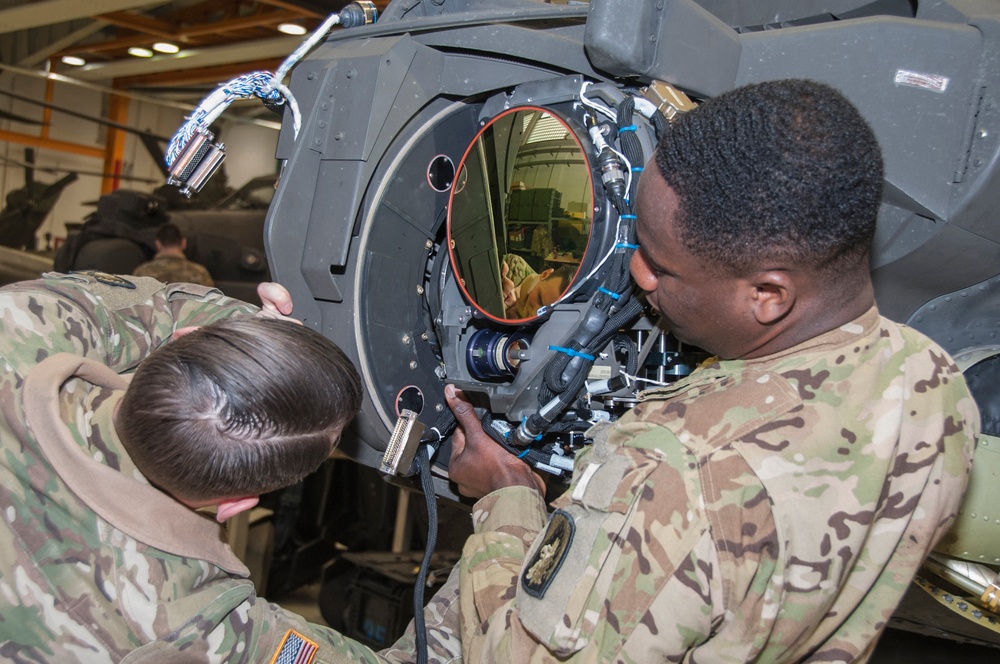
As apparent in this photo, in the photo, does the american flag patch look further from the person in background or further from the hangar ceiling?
the hangar ceiling

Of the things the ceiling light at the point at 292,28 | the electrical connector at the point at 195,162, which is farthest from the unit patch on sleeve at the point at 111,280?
the ceiling light at the point at 292,28

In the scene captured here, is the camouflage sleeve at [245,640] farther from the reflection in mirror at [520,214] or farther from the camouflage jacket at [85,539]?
the reflection in mirror at [520,214]

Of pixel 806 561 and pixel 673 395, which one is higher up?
pixel 673 395

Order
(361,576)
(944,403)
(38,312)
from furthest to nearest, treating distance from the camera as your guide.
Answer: (361,576), (38,312), (944,403)

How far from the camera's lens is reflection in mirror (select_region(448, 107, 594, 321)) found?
1717 millimetres

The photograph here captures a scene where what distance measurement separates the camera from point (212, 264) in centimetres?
590

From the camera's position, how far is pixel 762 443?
4.07ft

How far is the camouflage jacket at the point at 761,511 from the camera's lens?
1.22m

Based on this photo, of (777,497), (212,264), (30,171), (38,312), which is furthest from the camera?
(30,171)

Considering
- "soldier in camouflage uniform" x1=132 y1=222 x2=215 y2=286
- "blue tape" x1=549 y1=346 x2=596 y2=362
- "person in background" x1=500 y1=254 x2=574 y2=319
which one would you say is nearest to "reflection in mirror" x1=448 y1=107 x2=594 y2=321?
"person in background" x1=500 y1=254 x2=574 y2=319

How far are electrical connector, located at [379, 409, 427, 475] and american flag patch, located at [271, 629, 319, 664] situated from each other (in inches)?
16.5

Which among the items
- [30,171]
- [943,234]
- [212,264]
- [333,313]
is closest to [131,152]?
[30,171]

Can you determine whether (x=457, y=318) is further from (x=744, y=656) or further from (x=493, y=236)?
(x=744, y=656)

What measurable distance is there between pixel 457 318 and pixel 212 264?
4307mm
